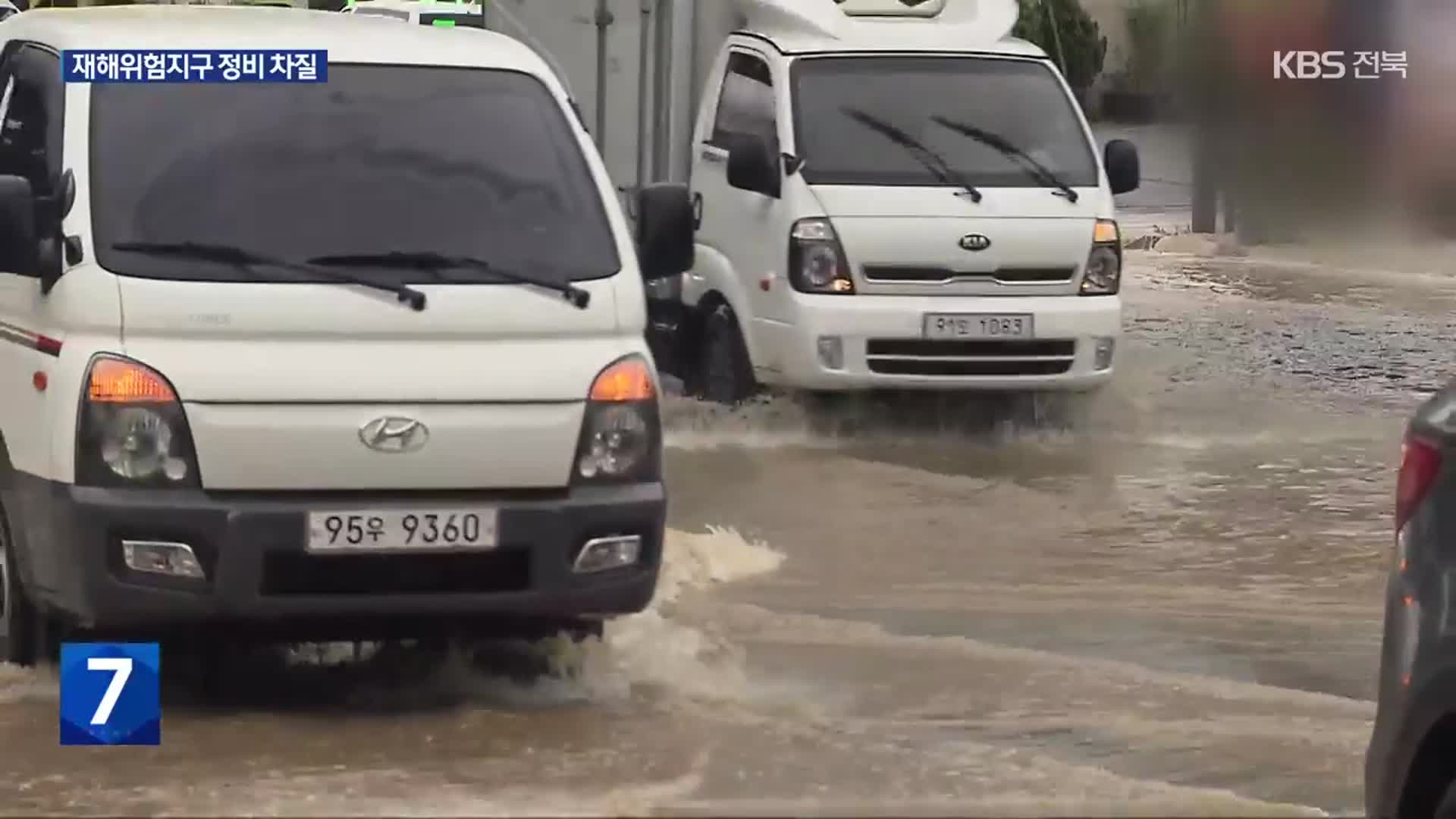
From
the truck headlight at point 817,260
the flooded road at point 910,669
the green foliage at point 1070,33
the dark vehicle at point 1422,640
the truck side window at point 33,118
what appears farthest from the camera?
the green foliage at point 1070,33

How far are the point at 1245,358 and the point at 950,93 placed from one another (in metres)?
4.40

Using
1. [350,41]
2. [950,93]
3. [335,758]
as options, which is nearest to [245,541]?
[335,758]

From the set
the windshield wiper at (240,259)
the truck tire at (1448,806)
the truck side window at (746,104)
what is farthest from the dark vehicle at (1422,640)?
the truck side window at (746,104)

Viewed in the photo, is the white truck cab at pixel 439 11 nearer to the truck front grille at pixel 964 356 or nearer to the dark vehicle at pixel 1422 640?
the truck front grille at pixel 964 356

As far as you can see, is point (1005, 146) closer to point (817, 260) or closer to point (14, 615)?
point (817, 260)

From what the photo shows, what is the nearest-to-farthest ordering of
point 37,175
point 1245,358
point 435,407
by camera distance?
point 435,407 → point 37,175 → point 1245,358

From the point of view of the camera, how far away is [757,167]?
13148mm

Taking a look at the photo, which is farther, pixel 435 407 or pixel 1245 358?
pixel 1245 358

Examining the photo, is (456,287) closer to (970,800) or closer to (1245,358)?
(970,800)

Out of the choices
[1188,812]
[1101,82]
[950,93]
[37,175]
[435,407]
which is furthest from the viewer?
[1101,82]

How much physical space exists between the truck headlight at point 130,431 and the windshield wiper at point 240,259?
426mm

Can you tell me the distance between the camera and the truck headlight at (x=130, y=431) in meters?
7.03

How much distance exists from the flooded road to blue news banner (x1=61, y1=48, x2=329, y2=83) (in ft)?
5.41

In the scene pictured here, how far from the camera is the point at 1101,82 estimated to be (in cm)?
2928
